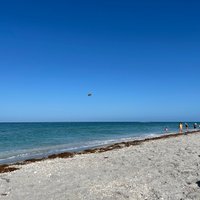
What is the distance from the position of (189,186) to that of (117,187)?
7.57 ft

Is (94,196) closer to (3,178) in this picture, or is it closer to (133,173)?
(133,173)

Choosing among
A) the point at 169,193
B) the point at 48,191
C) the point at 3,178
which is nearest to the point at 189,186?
the point at 169,193

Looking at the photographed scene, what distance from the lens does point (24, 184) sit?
10.8 meters

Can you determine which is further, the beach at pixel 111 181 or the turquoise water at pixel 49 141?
the turquoise water at pixel 49 141

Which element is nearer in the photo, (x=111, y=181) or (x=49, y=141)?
(x=111, y=181)

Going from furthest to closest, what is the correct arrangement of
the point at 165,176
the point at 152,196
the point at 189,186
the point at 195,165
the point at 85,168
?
the point at 85,168 → the point at 195,165 → the point at 165,176 → the point at 189,186 → the point at 152,196

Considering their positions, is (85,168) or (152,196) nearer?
(152,196)

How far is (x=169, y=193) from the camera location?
28.3 ft

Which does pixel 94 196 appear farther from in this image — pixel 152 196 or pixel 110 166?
pixel 110 166

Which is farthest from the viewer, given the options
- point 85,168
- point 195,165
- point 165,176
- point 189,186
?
point 85,168

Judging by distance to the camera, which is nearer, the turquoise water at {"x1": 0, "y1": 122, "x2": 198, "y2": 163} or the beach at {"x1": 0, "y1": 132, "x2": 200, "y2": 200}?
the beach at {"x1": 0, "y1": 132, "x2": 200, "y2": 200}

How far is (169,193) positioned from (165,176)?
2092 mm

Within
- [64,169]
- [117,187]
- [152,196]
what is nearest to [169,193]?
[152,196]

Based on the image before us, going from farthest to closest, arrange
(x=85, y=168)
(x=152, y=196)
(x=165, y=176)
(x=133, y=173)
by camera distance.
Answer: (x=85, y=168) → (x=133, y=173) → (x=165, y=176) → (x=152, y=196)
